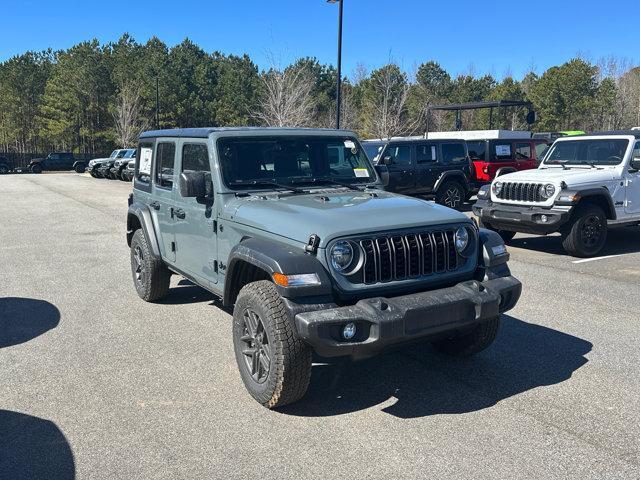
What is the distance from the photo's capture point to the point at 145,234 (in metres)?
6.37

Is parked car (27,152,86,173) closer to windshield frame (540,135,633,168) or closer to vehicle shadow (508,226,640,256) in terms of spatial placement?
vehicle shadow (508,226,640,256)

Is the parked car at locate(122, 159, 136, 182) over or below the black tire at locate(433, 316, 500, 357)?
over

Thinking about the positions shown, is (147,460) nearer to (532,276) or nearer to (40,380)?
(40,380)

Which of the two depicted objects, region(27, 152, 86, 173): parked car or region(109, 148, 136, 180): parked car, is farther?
region(27, 152, 86, 173): parked car

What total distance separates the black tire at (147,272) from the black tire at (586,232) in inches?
248

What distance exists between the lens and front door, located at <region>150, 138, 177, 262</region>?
5758 mm

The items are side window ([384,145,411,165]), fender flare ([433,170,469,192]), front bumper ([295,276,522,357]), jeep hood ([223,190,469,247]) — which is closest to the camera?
front bumper ([295,276,522,357])

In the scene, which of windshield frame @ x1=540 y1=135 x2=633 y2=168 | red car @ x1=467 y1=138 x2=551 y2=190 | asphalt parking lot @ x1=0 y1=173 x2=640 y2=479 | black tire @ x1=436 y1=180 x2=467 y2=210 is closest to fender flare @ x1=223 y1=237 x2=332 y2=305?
asphalt parking lot @ x1=0 y1=173 x2=640 y2=479

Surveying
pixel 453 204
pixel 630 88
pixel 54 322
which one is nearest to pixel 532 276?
pixel 54 322

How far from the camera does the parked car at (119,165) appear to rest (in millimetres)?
32781

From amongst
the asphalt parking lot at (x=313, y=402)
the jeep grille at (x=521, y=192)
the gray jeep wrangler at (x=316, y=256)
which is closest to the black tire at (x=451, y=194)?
the jeep grille at (x=521, y=192)

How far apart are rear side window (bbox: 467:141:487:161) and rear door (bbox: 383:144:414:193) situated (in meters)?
3.07

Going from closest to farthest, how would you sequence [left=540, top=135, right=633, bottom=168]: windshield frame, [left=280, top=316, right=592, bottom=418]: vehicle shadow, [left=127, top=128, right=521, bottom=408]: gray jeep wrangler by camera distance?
[left=127, top=128, right=521, bottom=408]: gray jeep wrangler → [left=280, top=316, right=592, bottom=418]: vehicle shadow → [left=540, top=135, right=633, bottom=168]: windshield frame

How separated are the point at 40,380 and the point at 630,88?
5595 centimetres
